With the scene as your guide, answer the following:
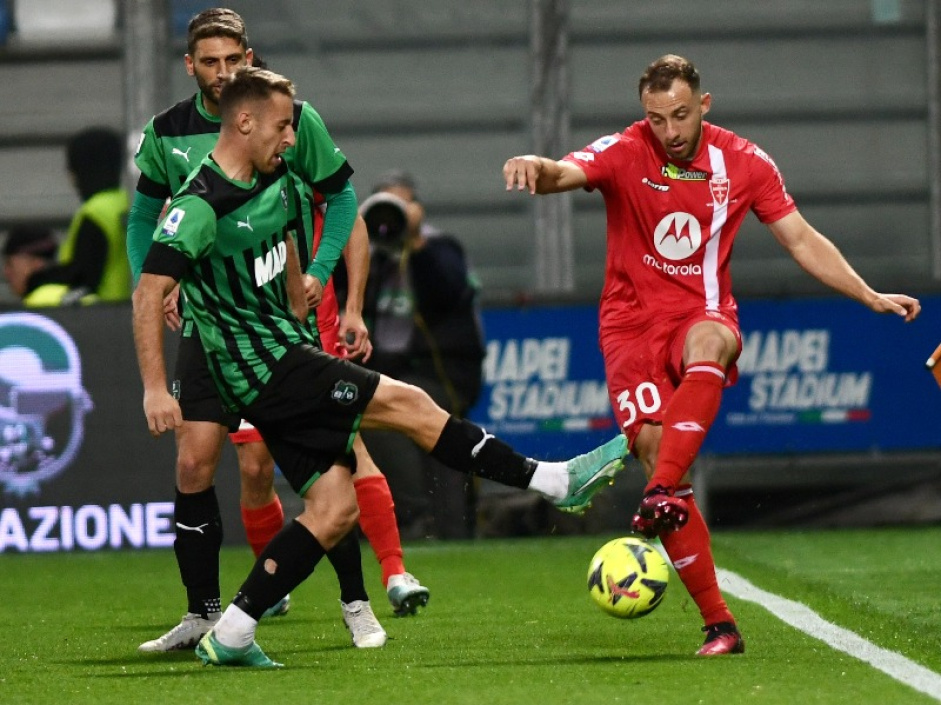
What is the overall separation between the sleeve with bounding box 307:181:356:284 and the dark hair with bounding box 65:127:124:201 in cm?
612

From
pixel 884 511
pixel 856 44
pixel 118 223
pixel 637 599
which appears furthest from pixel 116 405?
pixel 856 44

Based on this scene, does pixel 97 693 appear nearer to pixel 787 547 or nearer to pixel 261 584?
pixel 261 584

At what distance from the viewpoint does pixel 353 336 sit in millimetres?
6992

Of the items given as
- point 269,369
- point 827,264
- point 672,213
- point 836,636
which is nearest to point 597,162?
point 672,213

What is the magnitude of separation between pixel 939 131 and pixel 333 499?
9357mm

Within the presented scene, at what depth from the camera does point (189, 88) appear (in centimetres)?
1409

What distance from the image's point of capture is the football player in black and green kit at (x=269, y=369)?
5633mm

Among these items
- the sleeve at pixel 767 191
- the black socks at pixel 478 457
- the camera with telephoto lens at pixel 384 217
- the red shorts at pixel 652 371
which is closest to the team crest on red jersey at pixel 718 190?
the sleeve at pixel 767 191

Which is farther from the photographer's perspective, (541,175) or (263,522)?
(263,522)

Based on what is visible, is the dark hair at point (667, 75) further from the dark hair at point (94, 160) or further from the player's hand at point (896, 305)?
the dark hair at point (94, 160)

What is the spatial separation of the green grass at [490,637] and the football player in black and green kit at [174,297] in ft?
0.61

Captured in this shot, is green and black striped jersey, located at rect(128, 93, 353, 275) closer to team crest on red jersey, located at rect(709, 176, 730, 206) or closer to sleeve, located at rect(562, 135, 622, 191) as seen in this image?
sleeve, located at rect(562, 135, 622, 191)

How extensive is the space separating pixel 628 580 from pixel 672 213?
118 centimetres

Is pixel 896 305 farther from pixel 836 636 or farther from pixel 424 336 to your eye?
pixel 424 336
